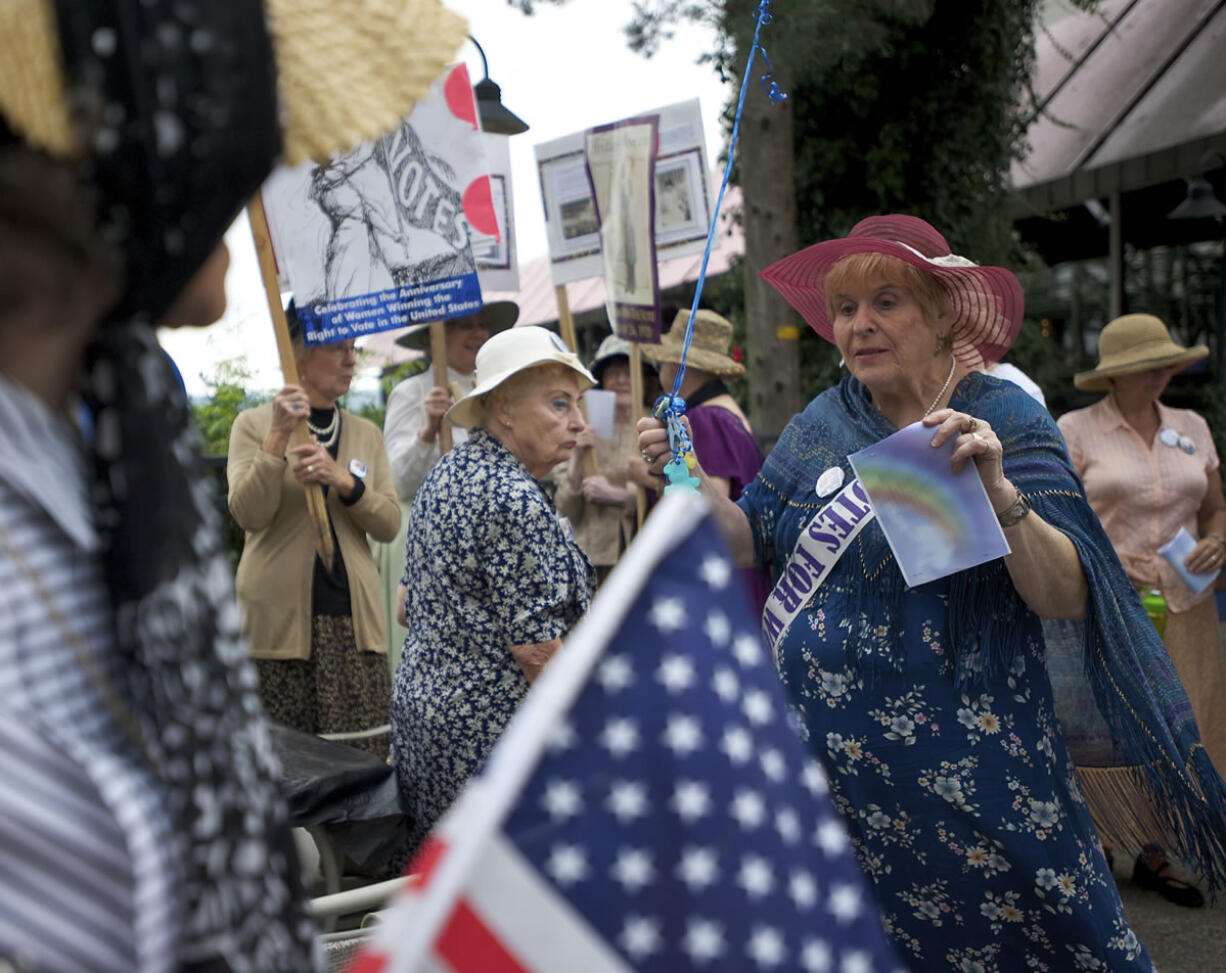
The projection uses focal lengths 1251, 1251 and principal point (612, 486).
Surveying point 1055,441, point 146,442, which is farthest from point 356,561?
point 146,442

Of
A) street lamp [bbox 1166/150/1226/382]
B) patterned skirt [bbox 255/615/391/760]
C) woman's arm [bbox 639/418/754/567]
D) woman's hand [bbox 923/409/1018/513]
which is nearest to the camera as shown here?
woman's hand [bbox 923/409/1018/513]

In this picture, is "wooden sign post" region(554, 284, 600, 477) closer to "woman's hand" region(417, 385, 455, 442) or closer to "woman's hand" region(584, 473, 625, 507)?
"woman's hand" region(584, 473, 625, 507)

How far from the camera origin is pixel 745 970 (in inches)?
39.2

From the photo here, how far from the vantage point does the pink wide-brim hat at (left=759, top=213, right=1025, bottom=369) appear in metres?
2.81

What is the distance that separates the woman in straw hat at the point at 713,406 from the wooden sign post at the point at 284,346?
1.17m

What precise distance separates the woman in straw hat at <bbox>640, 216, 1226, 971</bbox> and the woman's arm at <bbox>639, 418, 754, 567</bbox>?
16cm

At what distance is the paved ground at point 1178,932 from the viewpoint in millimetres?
4008

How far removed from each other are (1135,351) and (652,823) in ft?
15.9

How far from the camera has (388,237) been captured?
418 cm

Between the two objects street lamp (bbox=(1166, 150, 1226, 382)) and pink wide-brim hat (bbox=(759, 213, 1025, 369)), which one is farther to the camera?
street lamp (bbox=(1166, 150, 1226, 382))

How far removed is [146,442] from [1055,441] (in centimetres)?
221

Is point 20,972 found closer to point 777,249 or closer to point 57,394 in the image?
point 57,394

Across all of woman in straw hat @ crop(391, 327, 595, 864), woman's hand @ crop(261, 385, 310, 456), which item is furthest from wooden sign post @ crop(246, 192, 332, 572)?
woman in straw hat @ crop(391, 327, 595, 864)

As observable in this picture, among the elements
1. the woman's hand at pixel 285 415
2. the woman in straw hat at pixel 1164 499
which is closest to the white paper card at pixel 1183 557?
the woman in straw hat at pixel 1164 499
